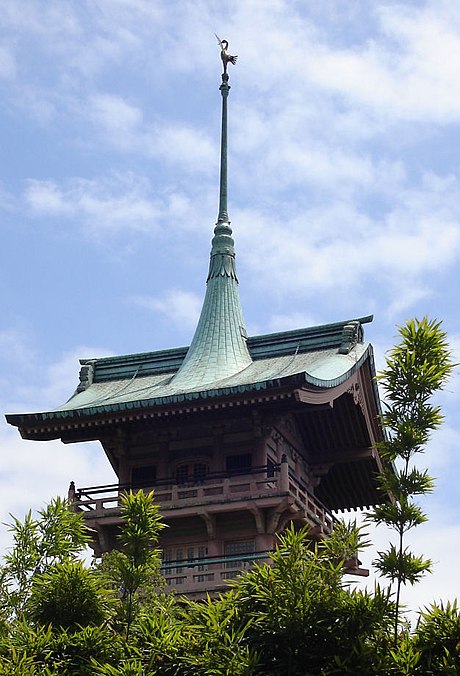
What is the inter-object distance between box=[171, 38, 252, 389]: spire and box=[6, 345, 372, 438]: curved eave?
1552 millimetres

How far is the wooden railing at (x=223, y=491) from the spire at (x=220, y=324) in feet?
9.09

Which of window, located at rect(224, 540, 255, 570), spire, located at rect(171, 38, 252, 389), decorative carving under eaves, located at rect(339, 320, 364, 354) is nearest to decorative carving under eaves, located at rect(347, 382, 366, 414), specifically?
decorative carving under eaves, located at rect(339, 320, 364, 354)

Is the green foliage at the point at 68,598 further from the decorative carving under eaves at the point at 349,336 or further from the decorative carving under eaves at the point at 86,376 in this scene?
the decorative carving under eaves at the point at 86,376

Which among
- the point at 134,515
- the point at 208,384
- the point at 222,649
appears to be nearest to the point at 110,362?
the point at 208,384

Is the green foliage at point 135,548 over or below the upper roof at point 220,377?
below

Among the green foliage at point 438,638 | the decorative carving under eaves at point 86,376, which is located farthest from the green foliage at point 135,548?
the decorative carving under eaves at point 86,376

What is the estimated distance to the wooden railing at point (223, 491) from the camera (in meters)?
32.8

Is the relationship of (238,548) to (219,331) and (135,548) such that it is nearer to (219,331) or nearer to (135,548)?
(219,331)

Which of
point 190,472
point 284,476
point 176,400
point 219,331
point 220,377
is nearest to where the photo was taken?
point 284,476

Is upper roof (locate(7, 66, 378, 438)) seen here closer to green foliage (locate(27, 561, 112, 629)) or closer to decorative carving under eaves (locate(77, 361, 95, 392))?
decorative carving under eaves (locate(77, 361, 95, 392))

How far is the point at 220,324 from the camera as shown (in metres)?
39.0

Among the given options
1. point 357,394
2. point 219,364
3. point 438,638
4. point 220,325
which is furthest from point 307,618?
point 220,325

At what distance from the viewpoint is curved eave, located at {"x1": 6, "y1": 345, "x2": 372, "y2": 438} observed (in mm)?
32531

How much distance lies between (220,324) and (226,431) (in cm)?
509
